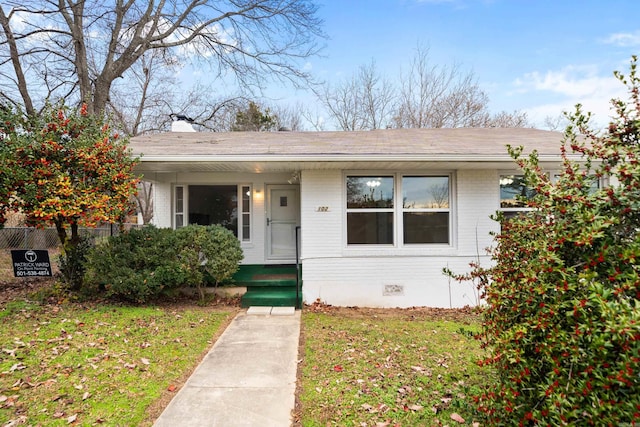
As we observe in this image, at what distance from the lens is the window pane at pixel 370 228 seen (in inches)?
263

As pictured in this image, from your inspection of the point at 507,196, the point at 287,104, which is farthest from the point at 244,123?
the point at 507,196

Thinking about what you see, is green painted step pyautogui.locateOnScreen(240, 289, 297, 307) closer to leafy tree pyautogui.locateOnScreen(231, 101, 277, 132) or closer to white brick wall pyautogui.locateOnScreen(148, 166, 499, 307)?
white brick wall pyautogui.locateOnScreen(148, 166, 499, 307)

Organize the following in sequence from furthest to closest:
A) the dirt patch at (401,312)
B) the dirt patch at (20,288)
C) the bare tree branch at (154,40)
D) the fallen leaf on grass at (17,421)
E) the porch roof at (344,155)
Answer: the bare tree branch at (154,40) < the dirt patch at (20,288) < the dirt patch at (401,312) < the porch roof at (344,155) < the fallen leaf on grass at (17,421)

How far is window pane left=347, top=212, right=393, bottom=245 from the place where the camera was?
667 centimetres

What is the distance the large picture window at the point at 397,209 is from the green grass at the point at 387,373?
1755 mm

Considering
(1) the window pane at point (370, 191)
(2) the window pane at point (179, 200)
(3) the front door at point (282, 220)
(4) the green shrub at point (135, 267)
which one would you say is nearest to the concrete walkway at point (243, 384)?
(4) the green shrub at point (135, 267)

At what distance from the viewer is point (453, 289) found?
259 inches

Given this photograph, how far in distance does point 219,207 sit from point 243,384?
5.65 metres

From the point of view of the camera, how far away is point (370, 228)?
6.69m

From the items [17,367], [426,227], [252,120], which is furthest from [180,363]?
[252,120]

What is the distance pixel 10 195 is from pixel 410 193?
22.1ft

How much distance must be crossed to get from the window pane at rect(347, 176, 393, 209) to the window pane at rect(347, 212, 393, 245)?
0.60 ft

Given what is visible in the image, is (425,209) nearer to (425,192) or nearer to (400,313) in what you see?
(425,192)

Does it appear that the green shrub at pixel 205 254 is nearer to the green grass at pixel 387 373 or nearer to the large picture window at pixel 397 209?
the green grass at pixel 387 373
